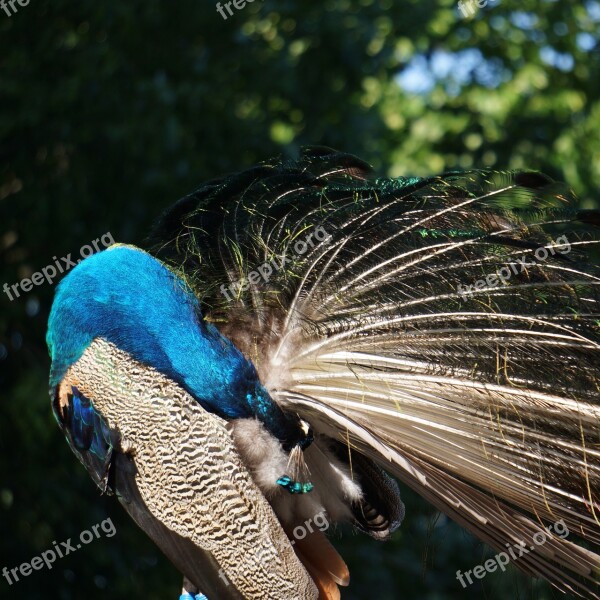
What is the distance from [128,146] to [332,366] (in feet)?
4.81

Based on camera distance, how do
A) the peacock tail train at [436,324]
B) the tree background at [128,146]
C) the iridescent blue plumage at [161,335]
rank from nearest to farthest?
the peacock tail train at [436,324] → the iridescent blue plumage at [161,335] → the tree background at [128,146]

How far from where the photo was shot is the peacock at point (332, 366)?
185cm

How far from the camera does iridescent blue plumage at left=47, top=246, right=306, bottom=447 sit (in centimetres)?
199

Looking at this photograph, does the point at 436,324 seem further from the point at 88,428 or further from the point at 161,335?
the point at 88,428

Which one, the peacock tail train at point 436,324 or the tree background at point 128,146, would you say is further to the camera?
the tree background at point 128,146

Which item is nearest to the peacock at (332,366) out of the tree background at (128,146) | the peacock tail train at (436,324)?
the peacock tail train at (436,324)

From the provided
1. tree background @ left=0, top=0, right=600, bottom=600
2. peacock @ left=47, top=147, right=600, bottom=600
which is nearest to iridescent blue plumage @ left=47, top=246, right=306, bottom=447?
peacock @ left=47, top=147, right=600, bottom=600

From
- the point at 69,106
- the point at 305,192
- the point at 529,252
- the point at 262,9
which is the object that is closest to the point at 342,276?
the point at 305,192

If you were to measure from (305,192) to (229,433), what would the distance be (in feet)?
1.82

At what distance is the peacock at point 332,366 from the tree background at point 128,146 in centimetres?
86

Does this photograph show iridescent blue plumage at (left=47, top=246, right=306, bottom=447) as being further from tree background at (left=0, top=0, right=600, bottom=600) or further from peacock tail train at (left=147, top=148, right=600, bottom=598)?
tree background at (left=0, top=0, right=600, bottom=600)

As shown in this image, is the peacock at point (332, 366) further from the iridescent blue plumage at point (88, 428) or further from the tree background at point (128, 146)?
the tree background at point (128, 146)

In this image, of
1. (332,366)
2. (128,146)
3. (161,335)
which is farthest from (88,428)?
(128,146)

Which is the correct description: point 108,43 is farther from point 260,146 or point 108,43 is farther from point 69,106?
point 260,146
